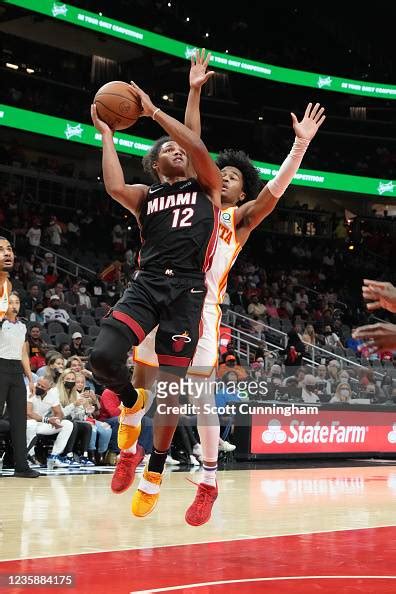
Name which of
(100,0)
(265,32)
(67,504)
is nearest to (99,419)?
(67,504)

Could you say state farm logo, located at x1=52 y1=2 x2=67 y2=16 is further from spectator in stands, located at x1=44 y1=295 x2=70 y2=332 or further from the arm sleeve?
the arm sleeve

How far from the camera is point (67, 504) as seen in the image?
6887 millimetres

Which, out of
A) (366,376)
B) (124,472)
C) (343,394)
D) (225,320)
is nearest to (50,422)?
(124,472)

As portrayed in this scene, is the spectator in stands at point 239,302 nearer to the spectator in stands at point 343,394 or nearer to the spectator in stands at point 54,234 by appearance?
the spectator in stands at point 54,234

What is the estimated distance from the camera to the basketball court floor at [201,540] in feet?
13.1

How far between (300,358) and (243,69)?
38.5 ft

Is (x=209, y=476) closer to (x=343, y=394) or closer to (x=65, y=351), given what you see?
(x=65, y=351)

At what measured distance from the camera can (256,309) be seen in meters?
19.8

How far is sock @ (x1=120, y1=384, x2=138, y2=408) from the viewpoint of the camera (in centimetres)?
494

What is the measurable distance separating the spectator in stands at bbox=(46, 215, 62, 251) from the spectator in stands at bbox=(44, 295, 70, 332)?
Answer: 4.21 metres

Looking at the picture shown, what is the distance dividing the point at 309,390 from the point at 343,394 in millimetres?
630

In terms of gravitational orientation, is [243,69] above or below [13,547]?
above

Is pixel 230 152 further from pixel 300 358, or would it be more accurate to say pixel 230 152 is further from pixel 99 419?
pixel 300 358

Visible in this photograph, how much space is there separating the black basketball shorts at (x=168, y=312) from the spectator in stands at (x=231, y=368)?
8.01 metres
